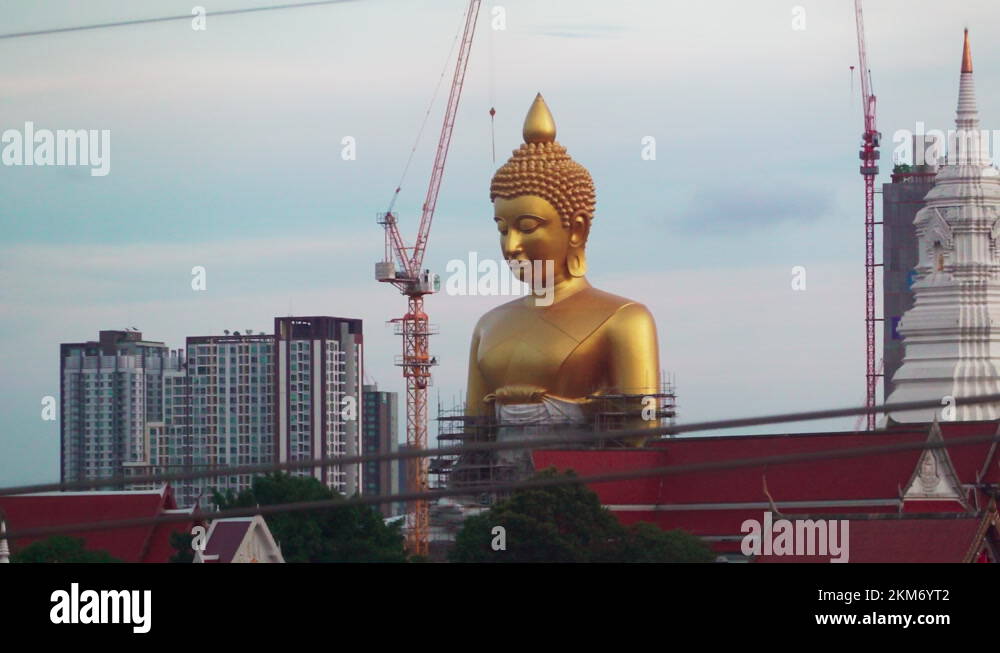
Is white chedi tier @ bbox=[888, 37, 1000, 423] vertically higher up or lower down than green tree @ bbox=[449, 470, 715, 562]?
higher up

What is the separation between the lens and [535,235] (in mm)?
70750

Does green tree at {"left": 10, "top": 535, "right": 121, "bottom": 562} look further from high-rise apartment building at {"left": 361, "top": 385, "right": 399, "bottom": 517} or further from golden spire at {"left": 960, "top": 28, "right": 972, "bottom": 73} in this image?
high-rise apartment building at {"left": 361, "top": 385, "right": 399, "bottom": 517}

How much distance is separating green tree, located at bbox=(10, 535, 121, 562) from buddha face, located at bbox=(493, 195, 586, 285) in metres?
16.4

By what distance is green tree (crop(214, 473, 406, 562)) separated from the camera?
66125 mm

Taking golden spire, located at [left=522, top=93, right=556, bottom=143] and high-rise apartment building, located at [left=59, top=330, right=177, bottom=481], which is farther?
high-rise apartment building, located at [left=59, top=330, right=177, bottom=481]

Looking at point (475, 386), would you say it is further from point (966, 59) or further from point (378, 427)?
point (378, 427)

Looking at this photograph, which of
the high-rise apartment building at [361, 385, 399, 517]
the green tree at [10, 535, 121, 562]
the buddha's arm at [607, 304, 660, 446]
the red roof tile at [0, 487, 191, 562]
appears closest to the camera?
the green tree at [10, 535, 121, 562]

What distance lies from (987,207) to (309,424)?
181 ft

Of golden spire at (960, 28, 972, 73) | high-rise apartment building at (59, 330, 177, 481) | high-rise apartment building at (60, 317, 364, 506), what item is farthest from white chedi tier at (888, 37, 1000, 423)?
high-rise apartment building at (59, 330, 177, 481)

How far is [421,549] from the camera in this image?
7162 cm

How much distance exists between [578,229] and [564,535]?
12.1 m

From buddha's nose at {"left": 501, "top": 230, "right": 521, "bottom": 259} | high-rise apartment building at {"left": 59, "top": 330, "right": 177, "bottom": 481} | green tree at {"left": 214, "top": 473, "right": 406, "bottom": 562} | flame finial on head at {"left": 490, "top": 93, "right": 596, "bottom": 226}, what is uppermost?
flame finial on head at {"left": 490, "top": 93, "right": 596, "bottom": 226}
